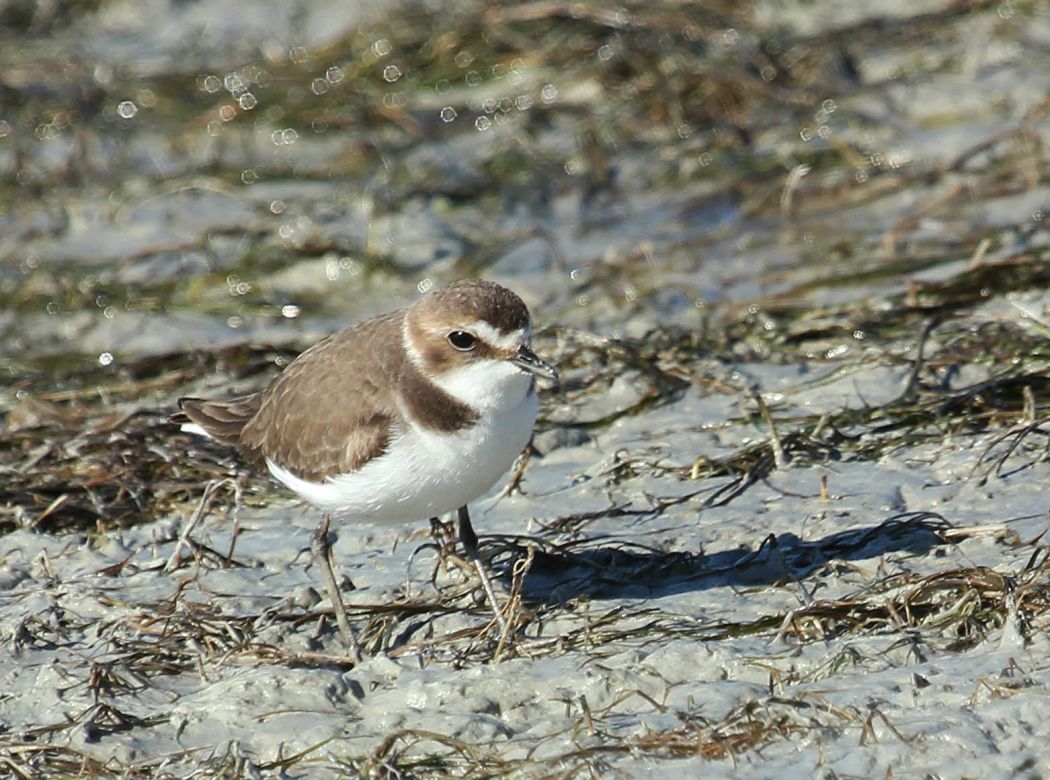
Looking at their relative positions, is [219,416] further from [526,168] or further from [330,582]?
[526,168]

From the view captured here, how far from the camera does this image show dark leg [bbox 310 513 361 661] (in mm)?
5073

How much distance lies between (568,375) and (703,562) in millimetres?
2123

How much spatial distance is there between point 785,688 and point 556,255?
201 inches

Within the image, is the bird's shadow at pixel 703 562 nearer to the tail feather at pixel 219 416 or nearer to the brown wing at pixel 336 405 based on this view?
the brown wing at pixel 336 405

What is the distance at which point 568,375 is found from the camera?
7.36 meters

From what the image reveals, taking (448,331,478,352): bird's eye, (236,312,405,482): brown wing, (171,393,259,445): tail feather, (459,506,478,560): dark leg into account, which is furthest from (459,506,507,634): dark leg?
(171,393,259,445): tail feather

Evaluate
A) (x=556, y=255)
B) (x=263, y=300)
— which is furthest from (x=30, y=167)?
(x=556, y=255)

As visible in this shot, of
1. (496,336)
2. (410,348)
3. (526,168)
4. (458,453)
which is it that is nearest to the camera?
(458,453)

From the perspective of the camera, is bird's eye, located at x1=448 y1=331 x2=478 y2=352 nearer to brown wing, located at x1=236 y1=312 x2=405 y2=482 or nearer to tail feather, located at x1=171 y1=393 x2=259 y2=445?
brown wing, located at x1=236 y1=312 x2=405 y2=482

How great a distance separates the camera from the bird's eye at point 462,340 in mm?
4980

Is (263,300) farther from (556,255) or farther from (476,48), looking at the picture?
(476,48)

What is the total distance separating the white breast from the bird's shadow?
1.53 ft

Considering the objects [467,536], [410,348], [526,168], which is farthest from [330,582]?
[526,168]

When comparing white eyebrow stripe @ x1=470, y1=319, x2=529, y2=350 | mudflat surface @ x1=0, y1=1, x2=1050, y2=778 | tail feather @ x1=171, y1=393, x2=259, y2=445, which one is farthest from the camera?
tail feather @ x1=171, y1=393, x2=259, y2=445
